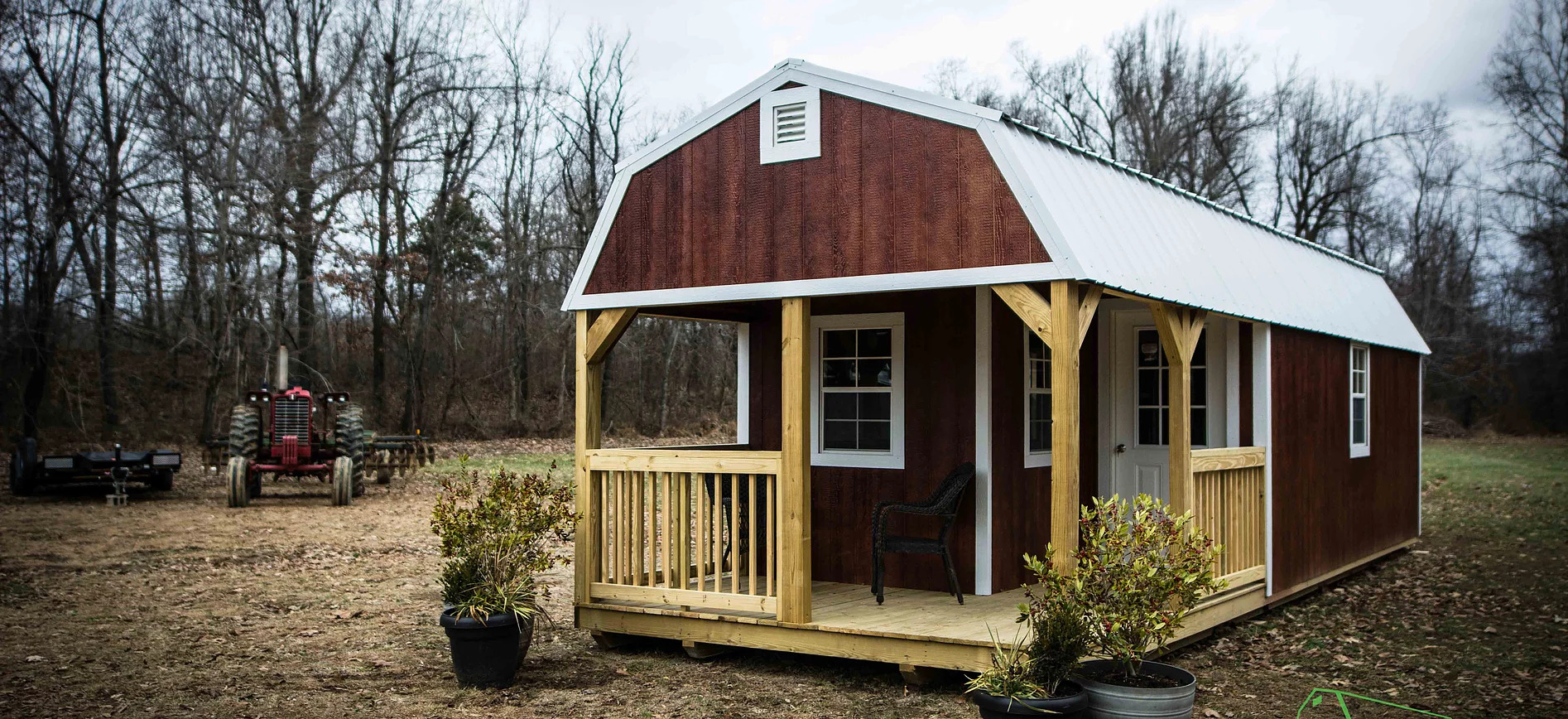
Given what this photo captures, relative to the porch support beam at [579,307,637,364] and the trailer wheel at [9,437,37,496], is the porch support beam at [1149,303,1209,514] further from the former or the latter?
the trailer wheel at [9,437,37,496]

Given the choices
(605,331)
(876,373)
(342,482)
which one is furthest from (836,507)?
(342,482)

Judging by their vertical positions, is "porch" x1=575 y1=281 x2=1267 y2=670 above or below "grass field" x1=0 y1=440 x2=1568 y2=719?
above

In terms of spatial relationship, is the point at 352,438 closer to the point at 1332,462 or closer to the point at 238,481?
the point at 238,481

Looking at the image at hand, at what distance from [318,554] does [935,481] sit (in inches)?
254

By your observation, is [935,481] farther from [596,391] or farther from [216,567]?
[216,567]

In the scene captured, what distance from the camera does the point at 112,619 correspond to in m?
8.12

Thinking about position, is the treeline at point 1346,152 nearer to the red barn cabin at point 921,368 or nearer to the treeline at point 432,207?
the treeline at point 432,207

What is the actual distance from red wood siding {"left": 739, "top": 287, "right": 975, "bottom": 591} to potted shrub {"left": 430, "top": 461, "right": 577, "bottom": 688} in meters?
2.00

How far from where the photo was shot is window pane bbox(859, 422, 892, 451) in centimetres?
819

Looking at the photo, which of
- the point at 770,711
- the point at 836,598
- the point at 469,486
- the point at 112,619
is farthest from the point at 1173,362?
the point at 112,619

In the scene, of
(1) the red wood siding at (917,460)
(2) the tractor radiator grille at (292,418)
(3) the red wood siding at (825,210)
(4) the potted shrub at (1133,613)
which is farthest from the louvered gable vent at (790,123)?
(2) the tractor radiator grille at (292,418)

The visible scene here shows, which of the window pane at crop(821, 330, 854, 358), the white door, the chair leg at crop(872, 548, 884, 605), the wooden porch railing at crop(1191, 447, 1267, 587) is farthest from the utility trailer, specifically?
the wooden porch railing at crop(1191, 447, 1267, 587)

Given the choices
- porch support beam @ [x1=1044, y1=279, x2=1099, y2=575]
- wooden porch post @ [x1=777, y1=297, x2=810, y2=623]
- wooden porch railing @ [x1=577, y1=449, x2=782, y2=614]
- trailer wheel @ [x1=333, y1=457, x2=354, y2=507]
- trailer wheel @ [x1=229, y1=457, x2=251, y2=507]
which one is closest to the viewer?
porch support beam @ [x1=1044, y1=279, x2=1099, y2=575]

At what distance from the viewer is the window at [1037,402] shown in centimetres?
800
